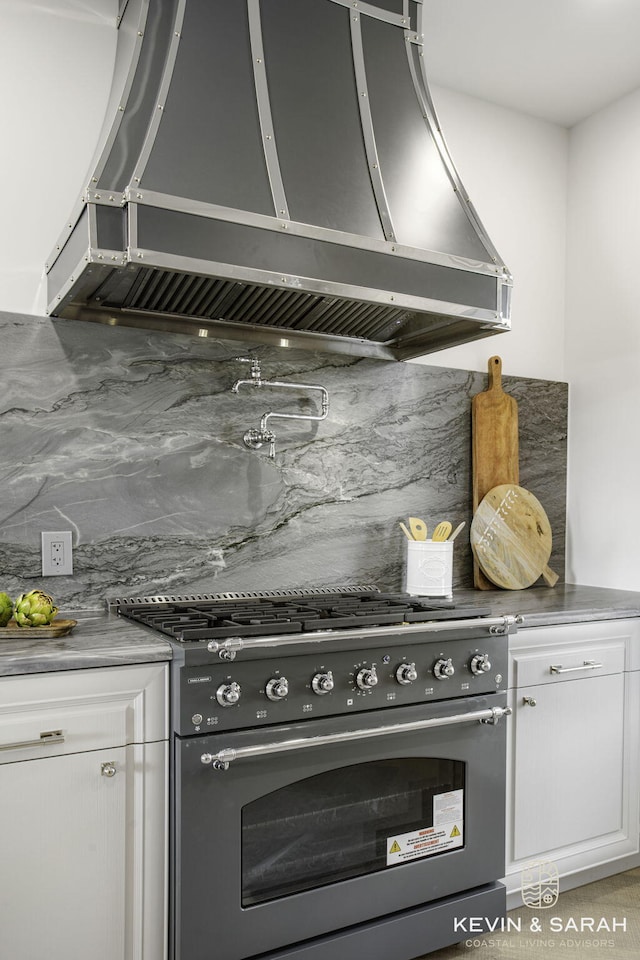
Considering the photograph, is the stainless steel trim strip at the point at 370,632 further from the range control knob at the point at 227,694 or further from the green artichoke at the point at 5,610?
the green artichoke at the point at 5,610

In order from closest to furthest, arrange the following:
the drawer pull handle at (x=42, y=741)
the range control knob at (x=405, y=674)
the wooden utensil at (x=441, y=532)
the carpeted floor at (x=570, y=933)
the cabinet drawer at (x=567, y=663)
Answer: the drawer pull handle at (x=42, y=741)
the range control knob at (x=405, y=674)
the carpeted floor at (x=570, y=933)
the cabinet drawer at (x=567, y=663)
the wooden utensil at (x=441, y=532)

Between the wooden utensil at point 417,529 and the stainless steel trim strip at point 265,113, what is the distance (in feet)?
3.73

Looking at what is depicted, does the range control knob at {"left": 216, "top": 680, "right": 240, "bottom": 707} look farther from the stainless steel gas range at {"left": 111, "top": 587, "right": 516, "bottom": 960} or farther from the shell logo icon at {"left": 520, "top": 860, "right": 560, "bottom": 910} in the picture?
the shell logo icon at {"left": 520, "top": 860, "right": 560, "bottom": 910}

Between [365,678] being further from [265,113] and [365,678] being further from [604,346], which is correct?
[604,346]

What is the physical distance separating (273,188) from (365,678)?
3.98 ft

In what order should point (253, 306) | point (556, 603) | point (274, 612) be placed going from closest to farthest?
1. point (274, 612)
2. point (253, 306)
3. point (556, 603)

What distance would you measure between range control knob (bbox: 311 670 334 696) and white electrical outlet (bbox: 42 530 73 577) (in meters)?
0.79

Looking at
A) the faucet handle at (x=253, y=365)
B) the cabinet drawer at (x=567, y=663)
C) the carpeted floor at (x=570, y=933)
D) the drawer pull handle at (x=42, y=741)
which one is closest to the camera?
the drawer pull handle at (x=42, y=741)

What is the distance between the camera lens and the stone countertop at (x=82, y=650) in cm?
147

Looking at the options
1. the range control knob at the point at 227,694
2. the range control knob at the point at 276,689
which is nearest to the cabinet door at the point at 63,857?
the range control knob at the point at 227,694

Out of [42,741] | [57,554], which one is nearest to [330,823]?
[42,741]

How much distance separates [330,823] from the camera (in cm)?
177

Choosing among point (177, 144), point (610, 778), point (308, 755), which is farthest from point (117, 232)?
point (610, 778)

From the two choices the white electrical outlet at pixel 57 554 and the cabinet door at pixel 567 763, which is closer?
the white electrical outlet at pixel 57 554
